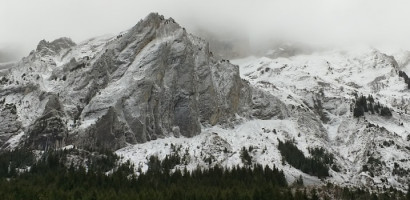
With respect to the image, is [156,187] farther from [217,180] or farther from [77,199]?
[77,199]

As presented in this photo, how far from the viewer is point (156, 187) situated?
170 m

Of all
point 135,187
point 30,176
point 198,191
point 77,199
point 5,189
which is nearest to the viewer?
point 77,199

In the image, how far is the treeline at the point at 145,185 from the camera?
142625 mm

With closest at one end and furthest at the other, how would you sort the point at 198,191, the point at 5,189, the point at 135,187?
1. the point at 5,189
2. the point at 198,191
3. the point at 135,187

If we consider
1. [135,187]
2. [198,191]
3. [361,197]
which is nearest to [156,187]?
[135,187]

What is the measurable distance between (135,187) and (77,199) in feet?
112

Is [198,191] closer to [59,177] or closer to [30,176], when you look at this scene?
[59,177]

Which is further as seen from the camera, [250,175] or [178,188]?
[250,175]

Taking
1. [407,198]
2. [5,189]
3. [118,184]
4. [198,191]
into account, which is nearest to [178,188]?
[198,191]

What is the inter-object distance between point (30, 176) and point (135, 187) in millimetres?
40880

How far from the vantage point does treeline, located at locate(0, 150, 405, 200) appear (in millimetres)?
142625

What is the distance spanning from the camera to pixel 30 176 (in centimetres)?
17962

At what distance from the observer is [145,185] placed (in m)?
171

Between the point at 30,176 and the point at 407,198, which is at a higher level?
the point at 30,176
